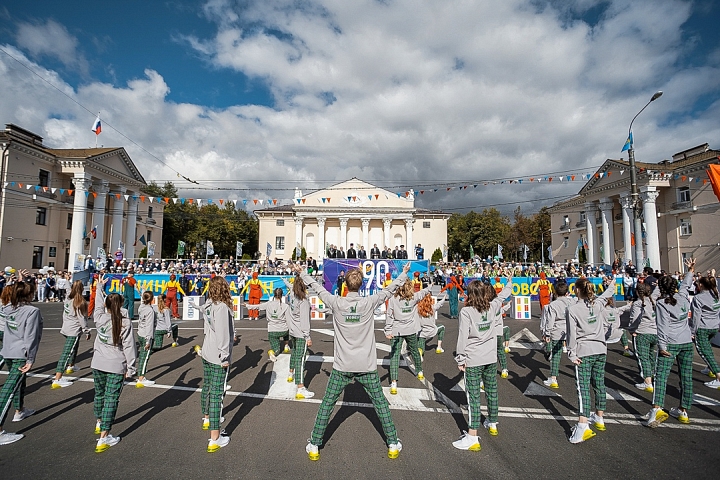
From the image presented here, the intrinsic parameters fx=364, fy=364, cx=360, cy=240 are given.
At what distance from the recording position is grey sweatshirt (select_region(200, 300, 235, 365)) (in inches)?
172

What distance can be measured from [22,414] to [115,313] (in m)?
2.45

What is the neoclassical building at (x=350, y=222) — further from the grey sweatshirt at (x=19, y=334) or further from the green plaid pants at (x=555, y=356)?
the grey sweatshirt at (x=19, y=334)

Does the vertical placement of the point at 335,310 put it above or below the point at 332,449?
above

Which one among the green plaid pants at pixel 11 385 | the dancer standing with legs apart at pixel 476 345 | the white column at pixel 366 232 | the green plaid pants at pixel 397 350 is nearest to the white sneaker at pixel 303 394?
the green plaid pants at pixel 397 350

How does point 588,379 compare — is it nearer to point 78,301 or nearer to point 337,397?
point 337,397

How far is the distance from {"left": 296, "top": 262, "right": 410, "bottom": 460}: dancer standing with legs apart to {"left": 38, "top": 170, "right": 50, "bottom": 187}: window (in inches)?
1664

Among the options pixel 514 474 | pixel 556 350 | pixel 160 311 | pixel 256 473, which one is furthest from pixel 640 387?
pixel 160 311

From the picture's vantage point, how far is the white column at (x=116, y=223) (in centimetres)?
3959

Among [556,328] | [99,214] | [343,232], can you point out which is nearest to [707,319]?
[556,328]

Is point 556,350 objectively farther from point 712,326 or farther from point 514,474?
point 514,474

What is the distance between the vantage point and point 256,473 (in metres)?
3.66

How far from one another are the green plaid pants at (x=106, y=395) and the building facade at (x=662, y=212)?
109ft

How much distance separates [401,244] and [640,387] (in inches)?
1902

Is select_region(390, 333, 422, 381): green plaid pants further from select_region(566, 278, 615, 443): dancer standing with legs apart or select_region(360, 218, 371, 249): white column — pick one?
select_region(360, 218, 371, 249): white column
